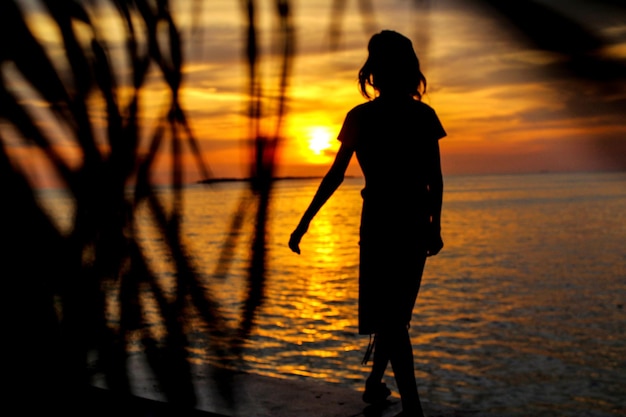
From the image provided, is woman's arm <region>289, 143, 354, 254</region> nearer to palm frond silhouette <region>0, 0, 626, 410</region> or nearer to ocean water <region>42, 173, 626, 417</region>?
ocean water <region>42, 173, 626, 417</region>

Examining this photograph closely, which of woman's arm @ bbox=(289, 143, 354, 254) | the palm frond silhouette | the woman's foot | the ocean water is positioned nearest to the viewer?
the palm frond silhouette

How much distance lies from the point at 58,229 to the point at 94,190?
0.04 metres

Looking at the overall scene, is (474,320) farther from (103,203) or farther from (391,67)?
(103,203)

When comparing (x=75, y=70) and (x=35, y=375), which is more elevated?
(x=75, y=70)

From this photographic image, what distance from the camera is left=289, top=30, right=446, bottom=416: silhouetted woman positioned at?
2049mm

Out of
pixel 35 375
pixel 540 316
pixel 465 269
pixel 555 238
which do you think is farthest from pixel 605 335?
pixel 555 238

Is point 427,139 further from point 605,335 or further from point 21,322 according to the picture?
point 605,335

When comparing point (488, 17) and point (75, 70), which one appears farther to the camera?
point (75, 70)

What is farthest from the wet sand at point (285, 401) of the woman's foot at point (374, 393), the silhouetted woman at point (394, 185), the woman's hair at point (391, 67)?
the woman's hair at point (391, 67)

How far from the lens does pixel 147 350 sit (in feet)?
2.05

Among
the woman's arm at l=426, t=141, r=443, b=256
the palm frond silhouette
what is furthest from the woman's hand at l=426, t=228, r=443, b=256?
the palm frond silhouette

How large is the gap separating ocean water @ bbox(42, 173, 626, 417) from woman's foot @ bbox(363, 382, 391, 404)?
52cm

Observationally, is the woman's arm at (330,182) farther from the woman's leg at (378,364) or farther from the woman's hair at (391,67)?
the woman's leg at (378,364)

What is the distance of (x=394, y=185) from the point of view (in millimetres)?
2049
